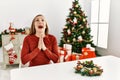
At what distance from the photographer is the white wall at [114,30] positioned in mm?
3726

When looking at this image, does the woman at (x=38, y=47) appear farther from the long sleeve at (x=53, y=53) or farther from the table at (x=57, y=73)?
the table at (x=57, y=73)

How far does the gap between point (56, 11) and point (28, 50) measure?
2.94m

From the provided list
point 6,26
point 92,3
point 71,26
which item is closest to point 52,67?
point 71,26

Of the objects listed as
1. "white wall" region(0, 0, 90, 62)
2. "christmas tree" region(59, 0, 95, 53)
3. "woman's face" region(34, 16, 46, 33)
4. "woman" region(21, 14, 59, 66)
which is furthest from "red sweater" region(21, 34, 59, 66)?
"white wall" region(0, 0, 90, 62)

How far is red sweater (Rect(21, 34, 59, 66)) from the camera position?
172 cm

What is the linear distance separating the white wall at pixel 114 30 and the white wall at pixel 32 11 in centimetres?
103

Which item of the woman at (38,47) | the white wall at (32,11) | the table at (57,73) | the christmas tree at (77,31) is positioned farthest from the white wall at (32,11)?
the table at (57,73)

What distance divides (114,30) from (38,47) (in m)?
2.62

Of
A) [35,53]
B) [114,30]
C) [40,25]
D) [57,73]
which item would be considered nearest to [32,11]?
[114,30]

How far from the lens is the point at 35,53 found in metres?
1.72

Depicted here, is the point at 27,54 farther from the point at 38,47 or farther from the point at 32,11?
the point at 32,11

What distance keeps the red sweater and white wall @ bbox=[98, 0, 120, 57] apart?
2347 mm


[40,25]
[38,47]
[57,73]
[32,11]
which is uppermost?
[32,11]

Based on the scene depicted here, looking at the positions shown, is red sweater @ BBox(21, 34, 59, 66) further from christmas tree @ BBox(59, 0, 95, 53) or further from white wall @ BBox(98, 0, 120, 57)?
white wall @ BBox(98, 0, 120, 57)
